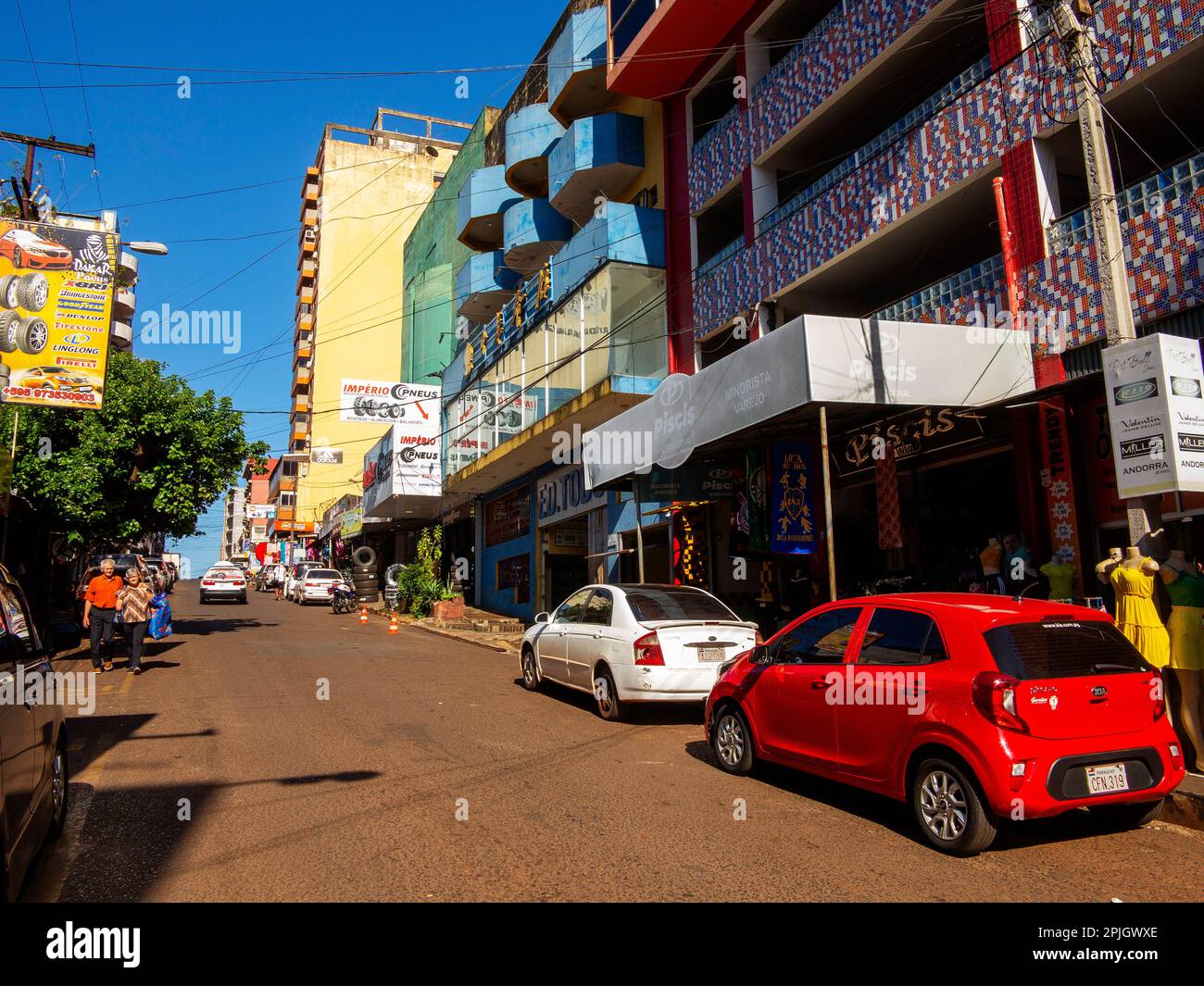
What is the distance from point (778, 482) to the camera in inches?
504

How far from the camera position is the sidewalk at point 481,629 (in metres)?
20.5

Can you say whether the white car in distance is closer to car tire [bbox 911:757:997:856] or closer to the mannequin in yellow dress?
the mannequin in yellow dress

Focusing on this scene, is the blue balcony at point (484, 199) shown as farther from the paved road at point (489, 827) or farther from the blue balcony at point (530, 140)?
the paved road at point (489, 827)

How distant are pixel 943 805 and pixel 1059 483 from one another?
6186mm

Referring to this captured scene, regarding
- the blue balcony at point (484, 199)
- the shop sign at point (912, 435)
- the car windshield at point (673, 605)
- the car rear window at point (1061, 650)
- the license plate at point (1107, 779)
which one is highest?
the blue balcony at point (484, 199)

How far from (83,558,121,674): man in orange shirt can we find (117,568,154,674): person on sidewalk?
155 mm

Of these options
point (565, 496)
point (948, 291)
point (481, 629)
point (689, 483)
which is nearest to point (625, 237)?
point (565, 496)

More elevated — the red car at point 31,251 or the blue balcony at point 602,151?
the blue balcony at point 602,151

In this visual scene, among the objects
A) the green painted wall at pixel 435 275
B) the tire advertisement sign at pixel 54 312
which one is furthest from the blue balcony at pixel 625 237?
the green painted wall at pixel 435 275

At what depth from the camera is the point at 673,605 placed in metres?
10.1

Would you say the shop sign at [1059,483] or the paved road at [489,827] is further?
the shop sign at [1059,483]

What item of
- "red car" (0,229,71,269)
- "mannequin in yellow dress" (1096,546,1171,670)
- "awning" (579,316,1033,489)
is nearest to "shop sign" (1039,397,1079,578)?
"awning" (579,316,1033,489)

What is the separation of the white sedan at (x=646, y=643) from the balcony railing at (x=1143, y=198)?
6.05m
